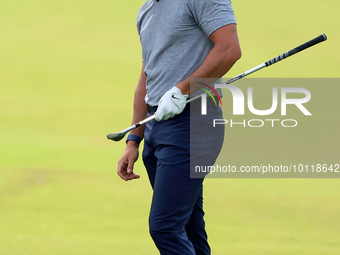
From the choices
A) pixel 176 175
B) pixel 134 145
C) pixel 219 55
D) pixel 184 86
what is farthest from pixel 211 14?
pixel 134 145

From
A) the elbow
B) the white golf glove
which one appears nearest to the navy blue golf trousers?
the white golf glove

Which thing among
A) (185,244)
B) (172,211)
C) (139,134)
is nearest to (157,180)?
(172,211)

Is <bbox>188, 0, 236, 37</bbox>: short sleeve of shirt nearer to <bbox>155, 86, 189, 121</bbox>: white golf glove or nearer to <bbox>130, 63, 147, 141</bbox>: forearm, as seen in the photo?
<bbox>155, 86, 189, 121</bbox>: white golf glove

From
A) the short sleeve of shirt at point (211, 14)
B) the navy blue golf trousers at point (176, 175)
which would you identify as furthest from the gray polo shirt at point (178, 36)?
the navy blue golf trousers at point (176, 175)

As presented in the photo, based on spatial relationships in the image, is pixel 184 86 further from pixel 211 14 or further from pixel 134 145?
pixel 134 145

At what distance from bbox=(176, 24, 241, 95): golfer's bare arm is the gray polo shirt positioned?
1.0 inches

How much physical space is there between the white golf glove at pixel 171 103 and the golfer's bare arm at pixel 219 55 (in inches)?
1.0

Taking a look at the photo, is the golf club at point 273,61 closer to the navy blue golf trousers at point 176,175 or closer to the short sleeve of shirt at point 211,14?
the navy blue golf trousers at point 176,175

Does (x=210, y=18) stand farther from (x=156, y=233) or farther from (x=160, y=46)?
(x=156, y=233)

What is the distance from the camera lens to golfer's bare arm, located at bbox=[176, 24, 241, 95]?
4.95ft

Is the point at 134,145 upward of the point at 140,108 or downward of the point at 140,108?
downward

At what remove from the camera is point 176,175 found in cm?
153

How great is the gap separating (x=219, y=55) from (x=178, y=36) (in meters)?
0.17

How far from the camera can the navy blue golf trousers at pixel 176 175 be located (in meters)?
1.53
